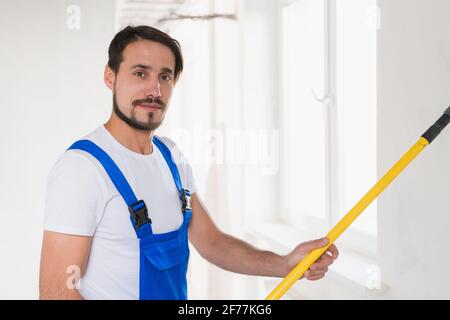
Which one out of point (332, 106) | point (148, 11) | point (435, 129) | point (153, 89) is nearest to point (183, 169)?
point (153, 89)

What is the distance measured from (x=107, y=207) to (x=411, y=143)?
1.72 ft

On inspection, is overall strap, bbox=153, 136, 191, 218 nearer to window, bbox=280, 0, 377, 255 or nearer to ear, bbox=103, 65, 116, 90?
ear, bbox=103, 65, 116, 90

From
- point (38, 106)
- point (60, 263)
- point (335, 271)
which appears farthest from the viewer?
point (38, 106)

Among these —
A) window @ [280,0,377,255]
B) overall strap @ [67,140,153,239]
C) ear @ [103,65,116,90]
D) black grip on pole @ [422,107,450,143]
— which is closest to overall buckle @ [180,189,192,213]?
overall strap @ [67,140,153,239]

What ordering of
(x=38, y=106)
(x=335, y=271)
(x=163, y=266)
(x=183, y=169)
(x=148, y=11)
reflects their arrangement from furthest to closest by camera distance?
1. (x=148, y=11)
2. (x=38, y=106)
3. (x=335, y=271)
4. (x=183, y=169)
5. (x=163, y=266)

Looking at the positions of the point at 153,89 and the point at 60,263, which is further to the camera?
the point at 153,89

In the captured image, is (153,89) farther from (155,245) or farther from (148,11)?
(148,11)

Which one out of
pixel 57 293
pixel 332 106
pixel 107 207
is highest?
pixel 332 106

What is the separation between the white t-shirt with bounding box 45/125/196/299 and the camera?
0.69m

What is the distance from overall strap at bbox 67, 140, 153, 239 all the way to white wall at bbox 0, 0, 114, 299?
615 millimetres

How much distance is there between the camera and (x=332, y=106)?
4.33 ft

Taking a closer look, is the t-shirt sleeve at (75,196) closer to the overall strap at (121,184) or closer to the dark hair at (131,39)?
the overall strap at (121,184)
